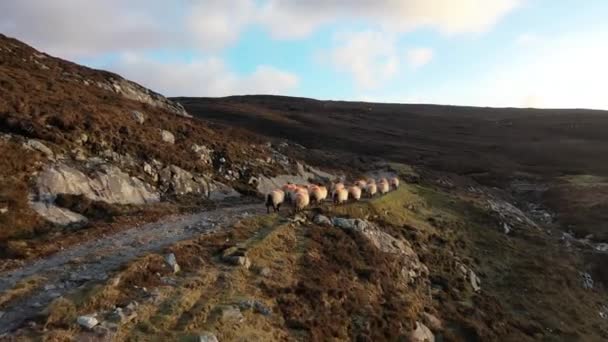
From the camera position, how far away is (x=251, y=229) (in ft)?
86.6

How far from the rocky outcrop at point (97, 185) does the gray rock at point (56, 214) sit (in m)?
0.51

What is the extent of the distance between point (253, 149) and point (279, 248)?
28150mm

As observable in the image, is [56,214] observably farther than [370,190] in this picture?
No

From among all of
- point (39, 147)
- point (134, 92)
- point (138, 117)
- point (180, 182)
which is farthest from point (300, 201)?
point (134, 92)

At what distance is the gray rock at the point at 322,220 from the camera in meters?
29.1

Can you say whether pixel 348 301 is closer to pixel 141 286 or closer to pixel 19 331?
pixel 141 286

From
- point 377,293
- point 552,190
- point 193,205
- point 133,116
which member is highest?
point 133,116

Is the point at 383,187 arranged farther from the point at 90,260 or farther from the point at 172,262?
the point at 90,260

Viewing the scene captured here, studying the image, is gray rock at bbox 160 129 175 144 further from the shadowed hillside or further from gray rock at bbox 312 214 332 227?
the shadowed hillside

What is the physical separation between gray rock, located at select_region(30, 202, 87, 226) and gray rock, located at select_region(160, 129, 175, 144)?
51.6 feet

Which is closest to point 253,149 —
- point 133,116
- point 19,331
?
point 133,116

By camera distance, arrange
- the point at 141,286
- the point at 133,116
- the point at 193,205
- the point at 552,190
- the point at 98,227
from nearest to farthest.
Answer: the point at 141,286 < the point at 98,227 < the point at 193,205 < the point at 133,116 < the point at 552,190

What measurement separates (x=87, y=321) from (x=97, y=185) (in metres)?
17.0

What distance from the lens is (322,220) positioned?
2944cm
